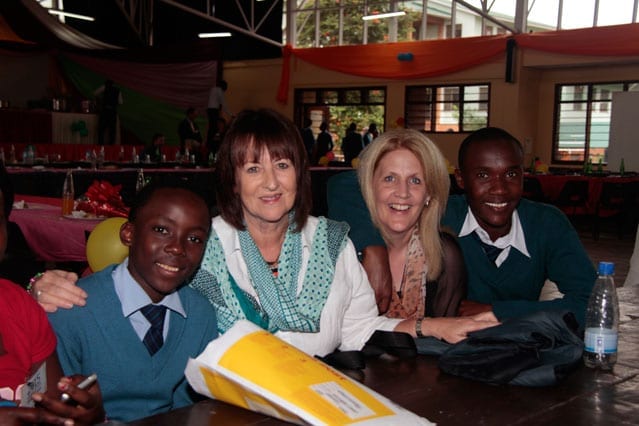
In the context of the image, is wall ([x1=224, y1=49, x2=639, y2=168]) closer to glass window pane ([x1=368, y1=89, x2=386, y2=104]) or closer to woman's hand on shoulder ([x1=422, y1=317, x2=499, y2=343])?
glass window pane ([x1=368, y1=89, x2=386, y2=104])

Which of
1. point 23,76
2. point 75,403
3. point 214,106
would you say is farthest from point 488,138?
point 23,76

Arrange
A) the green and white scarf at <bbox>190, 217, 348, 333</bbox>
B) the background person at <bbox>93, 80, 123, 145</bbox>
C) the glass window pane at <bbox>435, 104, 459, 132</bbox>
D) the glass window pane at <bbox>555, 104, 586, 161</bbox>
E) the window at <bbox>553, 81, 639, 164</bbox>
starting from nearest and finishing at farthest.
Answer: the green and white scarf at <bbox>190, 217, 348, 333</bbox>, the background person at <bbox>93, 80, 123, 145</bbox>, the window at <bbox>553, 81, 639, 164</bbox>, the glass window pane at <bbox>555, 104, 586, 161</bbox>, the glass window pane at <bbox>435, 104, 459, 132</bbox>

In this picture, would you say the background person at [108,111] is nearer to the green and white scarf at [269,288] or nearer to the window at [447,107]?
the window at [447,107]

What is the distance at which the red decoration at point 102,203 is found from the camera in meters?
3.58

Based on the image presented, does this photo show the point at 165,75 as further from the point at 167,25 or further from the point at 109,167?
the point at 109,167

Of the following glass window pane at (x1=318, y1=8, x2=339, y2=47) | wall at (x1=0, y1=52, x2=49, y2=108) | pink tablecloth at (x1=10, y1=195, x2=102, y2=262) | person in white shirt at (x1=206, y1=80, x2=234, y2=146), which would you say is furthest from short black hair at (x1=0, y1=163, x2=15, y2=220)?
glass window pane at (x1=318, y1=8, x2=339, y2=47)

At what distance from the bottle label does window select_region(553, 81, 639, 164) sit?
12.5 meters

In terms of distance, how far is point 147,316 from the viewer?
154 cm

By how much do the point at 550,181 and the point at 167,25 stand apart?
11470 millimetres

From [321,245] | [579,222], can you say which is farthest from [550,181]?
[321,245]

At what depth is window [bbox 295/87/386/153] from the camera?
1555 centimetres

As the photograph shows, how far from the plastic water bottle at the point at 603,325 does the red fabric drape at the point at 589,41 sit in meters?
11.2

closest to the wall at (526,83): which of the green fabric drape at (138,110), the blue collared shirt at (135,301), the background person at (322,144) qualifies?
the background person at (322,144)

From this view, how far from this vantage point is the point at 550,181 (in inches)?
402
